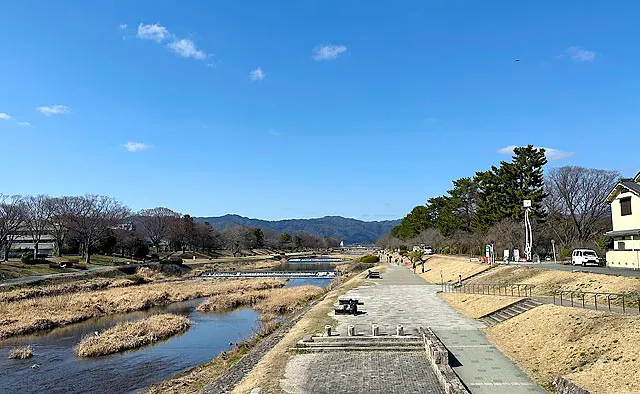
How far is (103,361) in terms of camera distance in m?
21.9

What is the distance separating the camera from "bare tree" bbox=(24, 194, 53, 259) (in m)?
76.8

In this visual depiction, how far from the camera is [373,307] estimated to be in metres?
29.7

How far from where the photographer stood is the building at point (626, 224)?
30.9 m

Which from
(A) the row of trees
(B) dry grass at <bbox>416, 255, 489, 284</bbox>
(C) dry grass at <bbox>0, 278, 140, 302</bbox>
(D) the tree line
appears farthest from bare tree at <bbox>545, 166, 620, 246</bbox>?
(D) the tree line

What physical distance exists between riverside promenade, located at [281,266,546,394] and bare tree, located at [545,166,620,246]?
3935 cm

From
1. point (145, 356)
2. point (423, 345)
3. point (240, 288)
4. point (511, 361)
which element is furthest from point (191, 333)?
point (240, 288)

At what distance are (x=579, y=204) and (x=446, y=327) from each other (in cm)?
4556

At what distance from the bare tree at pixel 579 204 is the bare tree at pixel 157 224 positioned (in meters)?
84.5

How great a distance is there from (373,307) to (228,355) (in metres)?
11.5

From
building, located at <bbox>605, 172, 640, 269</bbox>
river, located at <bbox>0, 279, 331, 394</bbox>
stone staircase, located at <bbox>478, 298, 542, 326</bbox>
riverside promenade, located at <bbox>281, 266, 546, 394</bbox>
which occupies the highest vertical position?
building, located at <bbox>605, 172, 640, 269</bbox>

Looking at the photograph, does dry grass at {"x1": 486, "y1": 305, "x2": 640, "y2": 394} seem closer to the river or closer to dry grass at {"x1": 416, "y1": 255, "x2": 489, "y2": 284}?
the river

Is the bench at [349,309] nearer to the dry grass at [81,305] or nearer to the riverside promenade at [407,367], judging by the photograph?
the riverside promenade at [407,367]

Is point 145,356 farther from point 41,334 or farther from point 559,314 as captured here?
point 559,314

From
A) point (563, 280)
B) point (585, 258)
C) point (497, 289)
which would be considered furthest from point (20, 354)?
point (585, 258)
